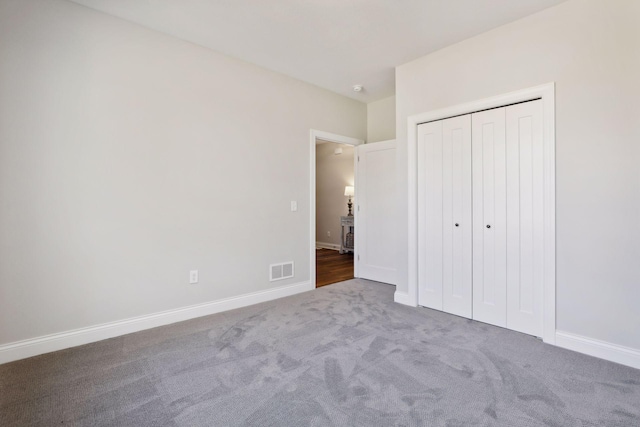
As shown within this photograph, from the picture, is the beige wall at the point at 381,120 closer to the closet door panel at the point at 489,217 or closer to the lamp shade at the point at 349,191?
the closet door panel at the point at 489,217

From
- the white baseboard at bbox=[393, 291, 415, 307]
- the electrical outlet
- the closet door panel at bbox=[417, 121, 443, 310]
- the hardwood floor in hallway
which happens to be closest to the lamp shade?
the hardwood floor in hallway

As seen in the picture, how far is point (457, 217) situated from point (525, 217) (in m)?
0.58

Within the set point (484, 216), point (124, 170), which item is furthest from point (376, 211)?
point (124, 170)

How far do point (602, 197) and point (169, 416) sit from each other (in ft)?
10.3

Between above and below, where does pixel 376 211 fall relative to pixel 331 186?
below

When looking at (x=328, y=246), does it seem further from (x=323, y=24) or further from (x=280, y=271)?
(x=323, y=24)

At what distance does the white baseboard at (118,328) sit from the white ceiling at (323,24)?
259 cm

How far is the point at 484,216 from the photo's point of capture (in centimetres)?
287

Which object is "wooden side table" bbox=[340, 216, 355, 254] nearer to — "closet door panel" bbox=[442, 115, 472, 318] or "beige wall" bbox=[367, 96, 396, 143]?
"beige wall" bbox=[367, 96, 396, 143]

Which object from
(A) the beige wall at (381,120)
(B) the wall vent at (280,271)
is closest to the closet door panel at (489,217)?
(A) the beige wall at (381,120)

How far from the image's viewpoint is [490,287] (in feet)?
9.27

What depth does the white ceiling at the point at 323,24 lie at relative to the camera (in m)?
2.42

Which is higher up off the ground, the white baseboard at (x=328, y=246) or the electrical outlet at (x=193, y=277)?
the electrical outlet at (x=193, y=277)

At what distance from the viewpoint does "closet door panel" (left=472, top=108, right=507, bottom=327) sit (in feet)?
9.02
